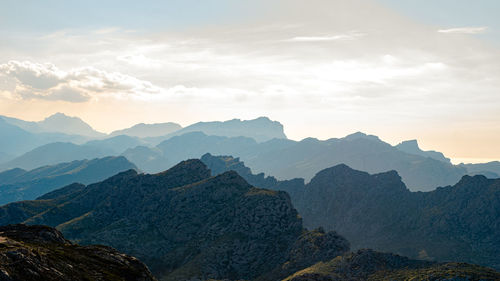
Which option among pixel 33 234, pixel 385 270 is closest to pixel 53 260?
pixel 33 234

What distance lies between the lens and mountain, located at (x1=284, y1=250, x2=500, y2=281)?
12394 centimetres

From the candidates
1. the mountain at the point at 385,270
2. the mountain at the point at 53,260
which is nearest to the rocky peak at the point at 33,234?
the mountain at the point at 53,260

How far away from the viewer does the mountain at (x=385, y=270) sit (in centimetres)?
12394

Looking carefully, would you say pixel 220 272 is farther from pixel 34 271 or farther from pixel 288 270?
pixel 34 271

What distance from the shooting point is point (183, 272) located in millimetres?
194125

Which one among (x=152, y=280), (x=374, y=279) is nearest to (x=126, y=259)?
(x=152, y=280)

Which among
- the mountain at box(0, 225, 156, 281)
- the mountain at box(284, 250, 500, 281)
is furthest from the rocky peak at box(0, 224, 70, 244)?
the mountain at box(284, 250, 500, 281)

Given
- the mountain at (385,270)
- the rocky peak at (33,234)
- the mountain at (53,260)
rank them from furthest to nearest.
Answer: the mountain at (385,270)
the rocky peak at (33,234)
the mountain at (53,260)

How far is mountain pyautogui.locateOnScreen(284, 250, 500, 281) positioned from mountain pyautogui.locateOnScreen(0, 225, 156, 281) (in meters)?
77.1

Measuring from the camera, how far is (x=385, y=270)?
148 m

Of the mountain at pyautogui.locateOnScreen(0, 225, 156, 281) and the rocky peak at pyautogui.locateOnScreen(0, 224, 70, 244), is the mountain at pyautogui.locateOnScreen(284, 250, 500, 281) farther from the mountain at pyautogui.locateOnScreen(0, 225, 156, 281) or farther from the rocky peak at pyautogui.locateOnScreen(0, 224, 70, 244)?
the rocky peak at pyautogui.locateOnScreen(0, 224, 70, 244)

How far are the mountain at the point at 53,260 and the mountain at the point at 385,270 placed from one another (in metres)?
77.1

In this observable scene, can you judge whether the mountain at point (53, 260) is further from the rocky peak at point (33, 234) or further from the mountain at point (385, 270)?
the mountain at point (385, 270)

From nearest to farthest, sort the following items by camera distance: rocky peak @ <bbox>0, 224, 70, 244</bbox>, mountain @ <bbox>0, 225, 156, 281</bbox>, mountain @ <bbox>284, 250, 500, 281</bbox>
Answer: mountain @ <bbox>0, 225, 156, 281</bbox> < rocky peak @ <bbox>0, 224, 70, 244</bbox> < mountain @ <bbox>284, 250, 500, 281</bbox>
